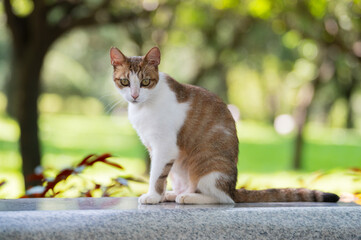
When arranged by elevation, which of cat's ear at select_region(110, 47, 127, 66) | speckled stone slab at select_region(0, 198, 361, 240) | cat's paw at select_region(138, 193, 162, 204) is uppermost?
cat's ear at select_region(110, 47, 127, 66)

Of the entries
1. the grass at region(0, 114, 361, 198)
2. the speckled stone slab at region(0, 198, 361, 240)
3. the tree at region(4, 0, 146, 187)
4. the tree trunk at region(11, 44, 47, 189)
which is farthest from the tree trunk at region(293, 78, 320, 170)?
the speckled stone slab at region(0, 198, 361, 240)

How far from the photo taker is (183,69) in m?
18.2

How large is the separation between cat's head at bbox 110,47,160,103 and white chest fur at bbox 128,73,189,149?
52 millimetres

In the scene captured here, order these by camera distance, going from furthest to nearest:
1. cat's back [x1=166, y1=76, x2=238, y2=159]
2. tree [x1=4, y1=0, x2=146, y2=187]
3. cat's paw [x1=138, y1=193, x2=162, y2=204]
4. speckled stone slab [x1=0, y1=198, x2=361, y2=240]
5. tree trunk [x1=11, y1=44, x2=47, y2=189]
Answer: tree trunk [x1=11, y1=44, x2=47, y2=189] < tree [x1=4, y1=0, x2=146, y2=187] < cat's back [x1=166, y1=76, x2=238, y2=159] < cat's paw [x1=138, y1=193, x2=162, y2=204] < speckled stone slab [x1=0, y1=198, x2=361, y2=240]

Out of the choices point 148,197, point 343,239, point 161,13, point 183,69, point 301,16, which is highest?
point 183,69

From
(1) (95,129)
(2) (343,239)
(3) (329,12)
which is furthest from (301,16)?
(1) (95,129)

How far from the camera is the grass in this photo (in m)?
10.3

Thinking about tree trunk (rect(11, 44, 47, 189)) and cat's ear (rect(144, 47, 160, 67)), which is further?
tree trunk (rect(11, 44, 47, 189))

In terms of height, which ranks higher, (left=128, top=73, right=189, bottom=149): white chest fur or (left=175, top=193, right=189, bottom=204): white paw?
(left=128, top=73, right=189, bottom=149): white chest fur

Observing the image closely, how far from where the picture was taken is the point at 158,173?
2.42 metres

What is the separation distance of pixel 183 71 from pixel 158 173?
1596 centimetres

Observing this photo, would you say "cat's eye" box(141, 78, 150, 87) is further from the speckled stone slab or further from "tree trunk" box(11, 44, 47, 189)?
"tree trunk" box(11, 44, 47, 189)

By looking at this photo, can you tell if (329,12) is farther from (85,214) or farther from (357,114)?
(357,114)

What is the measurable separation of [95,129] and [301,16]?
14841 millimetres
